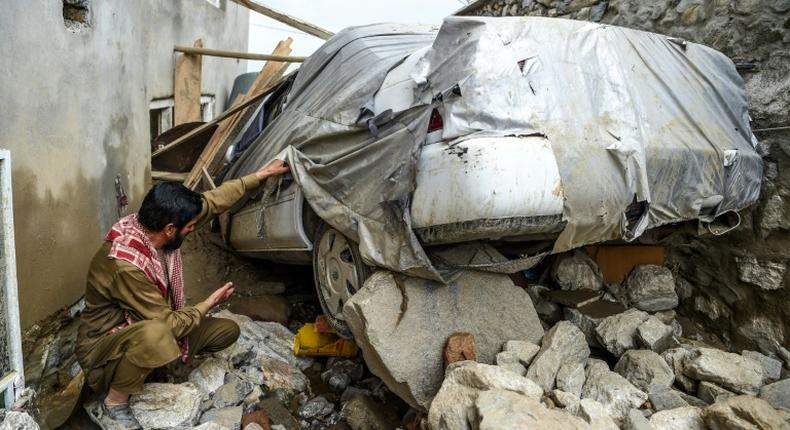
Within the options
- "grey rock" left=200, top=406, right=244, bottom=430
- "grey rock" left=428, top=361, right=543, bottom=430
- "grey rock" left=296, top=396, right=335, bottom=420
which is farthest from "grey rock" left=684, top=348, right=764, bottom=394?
"grey rock" left=200, top=406, right=244, bottom=430

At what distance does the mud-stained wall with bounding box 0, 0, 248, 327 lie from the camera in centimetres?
284

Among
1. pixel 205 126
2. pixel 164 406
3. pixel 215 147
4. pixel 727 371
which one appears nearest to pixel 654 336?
pixel 727 371

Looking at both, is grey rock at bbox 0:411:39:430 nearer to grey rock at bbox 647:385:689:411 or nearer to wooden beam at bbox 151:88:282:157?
grey rock at bbox 647:385:689:411

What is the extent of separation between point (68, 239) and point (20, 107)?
3.16ft

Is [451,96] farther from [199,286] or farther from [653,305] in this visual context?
[199,286]

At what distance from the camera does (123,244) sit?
2.73 m

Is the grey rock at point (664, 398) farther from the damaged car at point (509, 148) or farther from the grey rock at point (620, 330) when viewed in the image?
the damaged car at point (509, 148)

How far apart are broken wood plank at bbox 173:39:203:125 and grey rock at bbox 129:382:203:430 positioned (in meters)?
4.25

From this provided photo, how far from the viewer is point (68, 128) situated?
338 cm

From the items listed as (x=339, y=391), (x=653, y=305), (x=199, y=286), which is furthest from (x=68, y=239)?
(x=653, y=305)

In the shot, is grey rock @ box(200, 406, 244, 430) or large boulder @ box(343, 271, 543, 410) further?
grey rock @ box(200, 406, 244, 430)

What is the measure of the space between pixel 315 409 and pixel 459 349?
1.08 metres

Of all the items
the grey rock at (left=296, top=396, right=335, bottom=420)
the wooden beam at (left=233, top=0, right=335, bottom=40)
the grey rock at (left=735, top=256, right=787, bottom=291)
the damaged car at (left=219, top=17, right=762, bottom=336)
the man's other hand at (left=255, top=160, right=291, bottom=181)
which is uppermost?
the wooden beam at (left=233, top=0, right=335, bottom=40)

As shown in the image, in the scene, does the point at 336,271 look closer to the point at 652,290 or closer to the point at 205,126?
the point at 652,290
